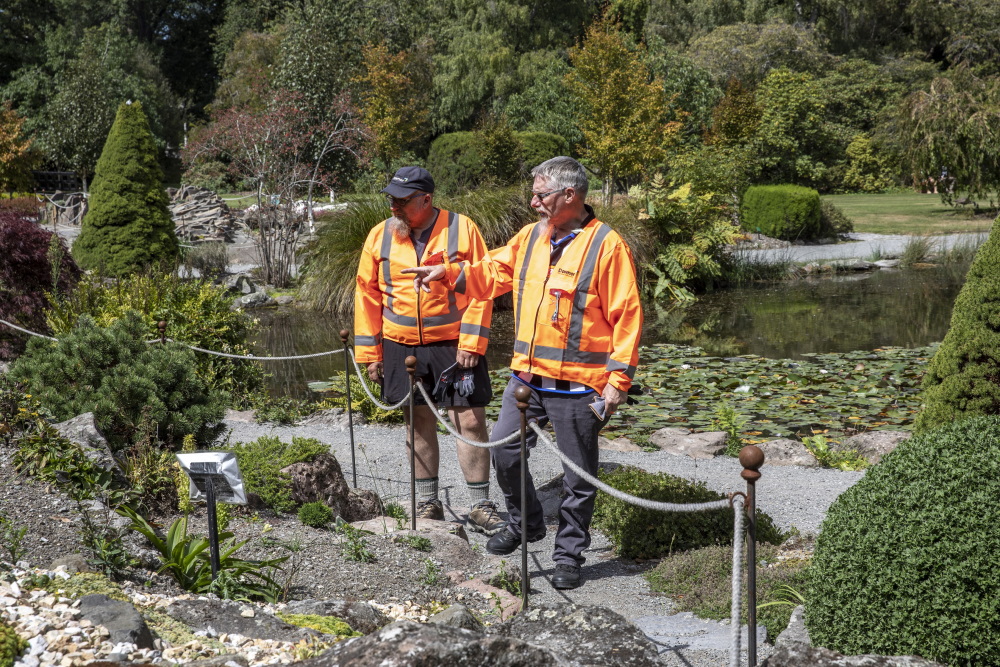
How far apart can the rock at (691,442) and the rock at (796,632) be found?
375 cm

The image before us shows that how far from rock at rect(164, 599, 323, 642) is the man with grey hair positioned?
5.08 feet

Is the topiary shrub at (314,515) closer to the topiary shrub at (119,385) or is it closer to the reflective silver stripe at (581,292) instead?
the topiary shrub at (119,385)

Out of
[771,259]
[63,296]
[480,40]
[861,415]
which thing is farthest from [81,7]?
[861,415]

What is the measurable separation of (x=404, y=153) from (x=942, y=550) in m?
29.6

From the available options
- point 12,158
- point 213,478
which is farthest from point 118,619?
point 12,158

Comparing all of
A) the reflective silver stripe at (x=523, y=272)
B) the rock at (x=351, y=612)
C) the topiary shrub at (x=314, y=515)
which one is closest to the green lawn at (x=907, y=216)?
the reflective silver stripe at (x=523, y=272)

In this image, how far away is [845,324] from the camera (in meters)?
12.9

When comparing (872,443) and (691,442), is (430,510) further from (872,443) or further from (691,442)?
(872,443)

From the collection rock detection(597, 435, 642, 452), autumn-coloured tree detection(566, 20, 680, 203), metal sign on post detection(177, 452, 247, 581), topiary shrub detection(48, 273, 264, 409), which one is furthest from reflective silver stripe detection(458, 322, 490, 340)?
autumn-coloured tree detection(566, 20, 680, 203)

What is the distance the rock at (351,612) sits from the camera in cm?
343

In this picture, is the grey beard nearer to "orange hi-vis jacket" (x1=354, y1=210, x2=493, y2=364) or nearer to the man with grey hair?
"orange hi-vis jacket" (x1=354, y1=210, x2=493, y2=364)

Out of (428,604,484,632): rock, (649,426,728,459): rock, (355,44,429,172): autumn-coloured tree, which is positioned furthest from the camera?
(355,44,429,172): autumn-coloured tree

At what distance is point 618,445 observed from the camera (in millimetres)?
7414

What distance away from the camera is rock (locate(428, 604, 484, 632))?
3.15 meters
